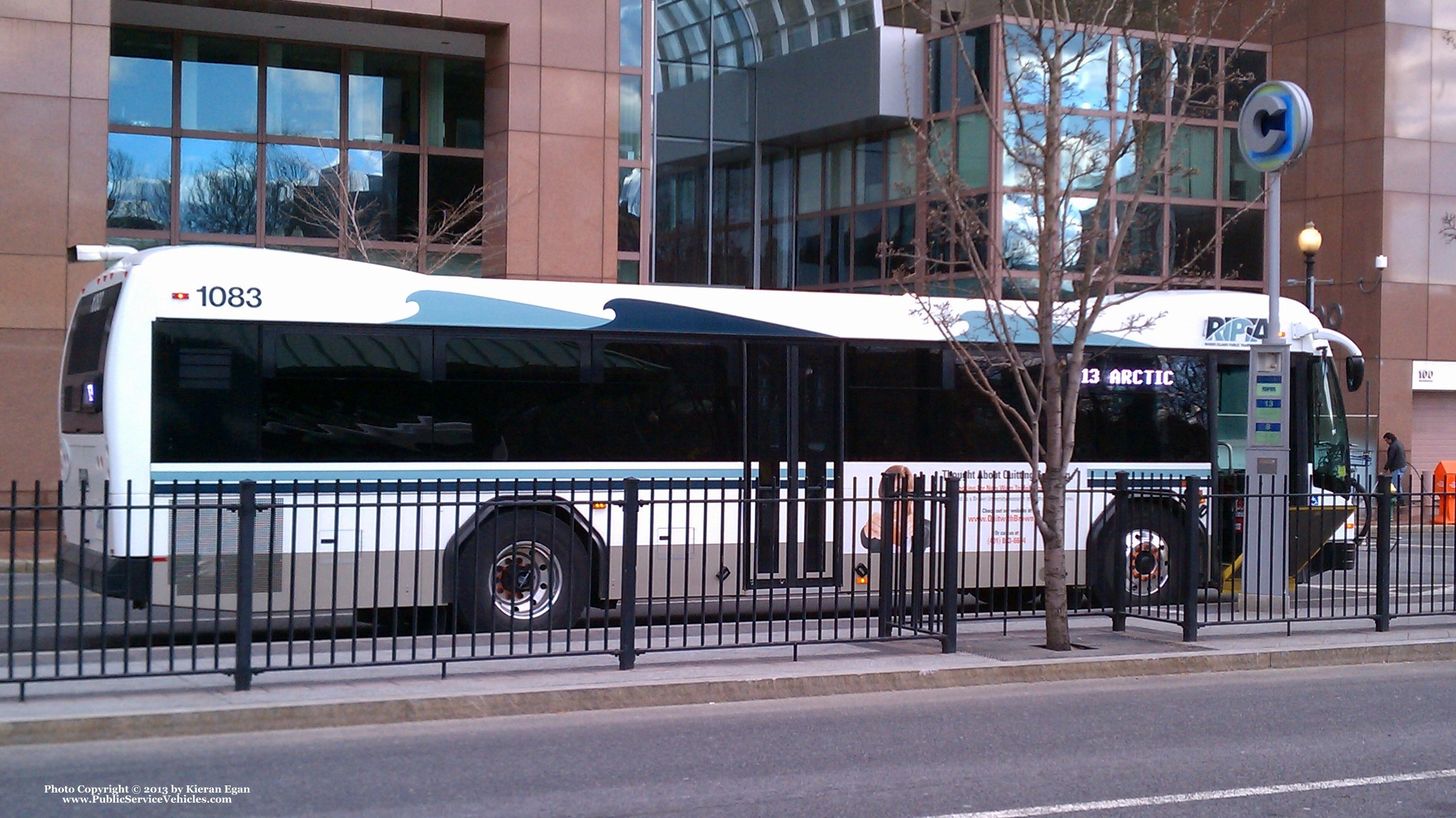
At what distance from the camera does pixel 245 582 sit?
9.03m

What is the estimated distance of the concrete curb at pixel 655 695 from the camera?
8164 millimetres

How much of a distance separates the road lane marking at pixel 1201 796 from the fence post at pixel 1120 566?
464 centimetres

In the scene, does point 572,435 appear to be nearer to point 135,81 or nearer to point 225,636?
point 225,636

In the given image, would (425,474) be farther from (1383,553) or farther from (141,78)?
(141,78)

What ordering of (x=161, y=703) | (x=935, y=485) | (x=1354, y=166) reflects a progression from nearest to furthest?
(x=161, y=703) < (x=935, y=485) < (x=1354, y=166)

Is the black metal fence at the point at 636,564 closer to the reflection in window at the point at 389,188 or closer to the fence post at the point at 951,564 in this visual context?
the fence post at the point at 951,564

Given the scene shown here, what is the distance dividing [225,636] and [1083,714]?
7556 mm

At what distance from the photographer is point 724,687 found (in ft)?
32.3

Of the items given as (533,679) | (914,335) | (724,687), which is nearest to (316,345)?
(533,679)

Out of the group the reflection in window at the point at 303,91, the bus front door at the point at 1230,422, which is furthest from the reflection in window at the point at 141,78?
the bus front door at the point at 1230,422

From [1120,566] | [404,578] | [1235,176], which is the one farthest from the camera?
[1235,176]

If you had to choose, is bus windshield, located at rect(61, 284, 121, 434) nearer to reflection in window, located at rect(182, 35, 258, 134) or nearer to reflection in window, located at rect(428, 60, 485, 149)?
reflection in window, located at rect(182, 35, 258, 134)

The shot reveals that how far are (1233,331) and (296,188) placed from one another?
17174mm

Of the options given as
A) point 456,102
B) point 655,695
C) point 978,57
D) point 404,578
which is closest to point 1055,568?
point 655,695
